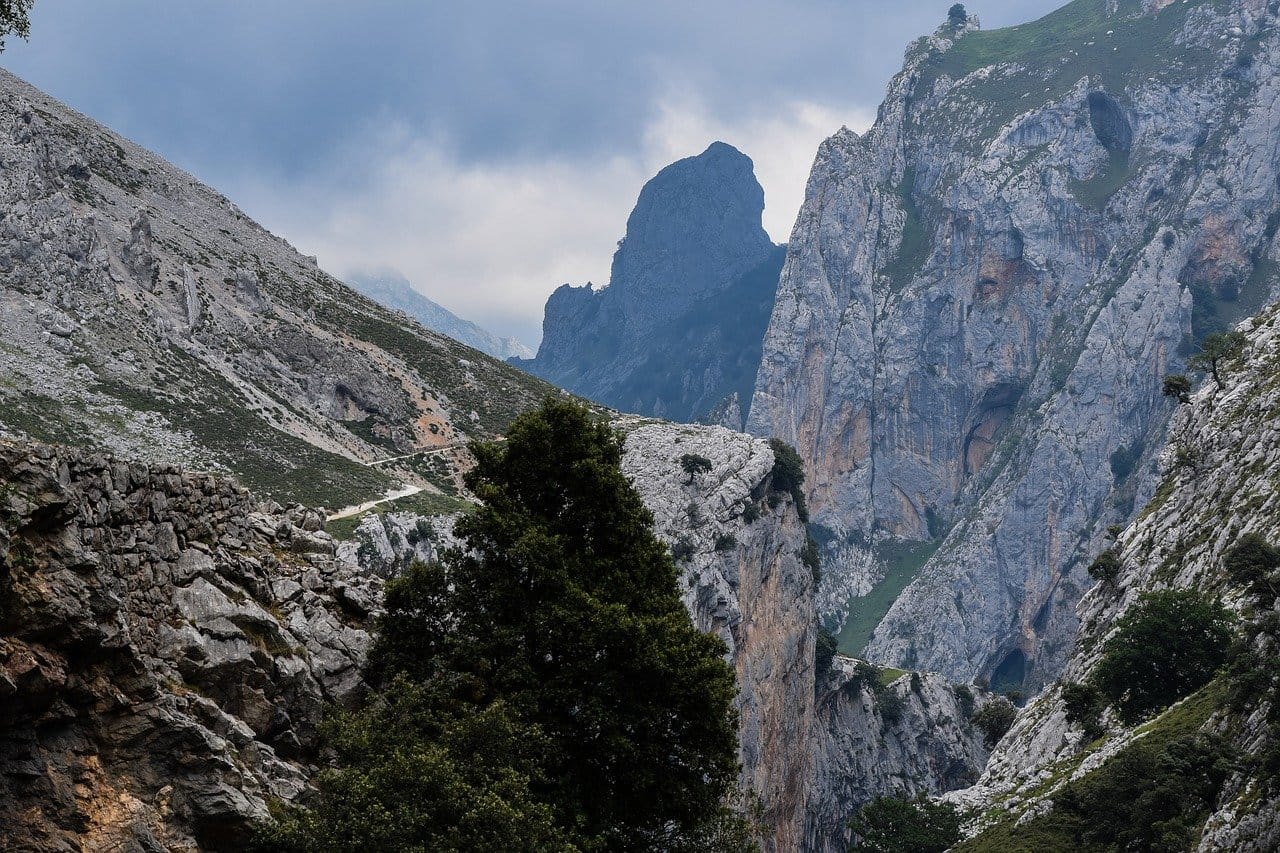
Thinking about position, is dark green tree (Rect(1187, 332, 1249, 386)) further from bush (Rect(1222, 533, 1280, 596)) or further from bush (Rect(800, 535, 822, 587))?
bush (Rect(800, 535, 822, 587))

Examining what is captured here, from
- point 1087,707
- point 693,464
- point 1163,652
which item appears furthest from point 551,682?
point 693,464

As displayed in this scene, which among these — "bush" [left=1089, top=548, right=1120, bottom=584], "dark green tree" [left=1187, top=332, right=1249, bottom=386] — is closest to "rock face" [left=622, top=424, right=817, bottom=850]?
"bush" [left=1089, top=548, right=1120, bottom=584]

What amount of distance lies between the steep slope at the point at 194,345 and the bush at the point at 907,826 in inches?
1910

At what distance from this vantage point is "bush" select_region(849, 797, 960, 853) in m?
68.9

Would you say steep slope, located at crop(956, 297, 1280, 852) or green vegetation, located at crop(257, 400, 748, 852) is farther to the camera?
steep slope, located at crop(956, 297, 1280, 852)

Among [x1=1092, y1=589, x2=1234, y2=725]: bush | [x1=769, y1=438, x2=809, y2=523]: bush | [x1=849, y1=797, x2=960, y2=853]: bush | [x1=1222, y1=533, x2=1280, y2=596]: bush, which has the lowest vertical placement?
[x1=849, y1=797, x2=960, y2=853]: bush

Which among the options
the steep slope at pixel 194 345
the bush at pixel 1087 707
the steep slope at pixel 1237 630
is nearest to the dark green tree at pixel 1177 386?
the steep slope at pixel 1237 630

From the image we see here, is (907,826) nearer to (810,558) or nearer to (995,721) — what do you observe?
(995,721)

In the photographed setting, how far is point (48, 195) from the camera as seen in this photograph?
9762 cm

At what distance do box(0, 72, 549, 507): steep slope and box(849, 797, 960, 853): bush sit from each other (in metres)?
48.5

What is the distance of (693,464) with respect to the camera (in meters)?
111

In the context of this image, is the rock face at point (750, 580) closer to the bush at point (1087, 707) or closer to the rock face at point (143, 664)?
the bush at point (1087, 707)

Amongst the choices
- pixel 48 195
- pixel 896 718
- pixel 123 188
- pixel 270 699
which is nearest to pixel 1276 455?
pixel 270 699

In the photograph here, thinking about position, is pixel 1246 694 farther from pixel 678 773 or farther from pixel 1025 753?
pixel 1025 753
